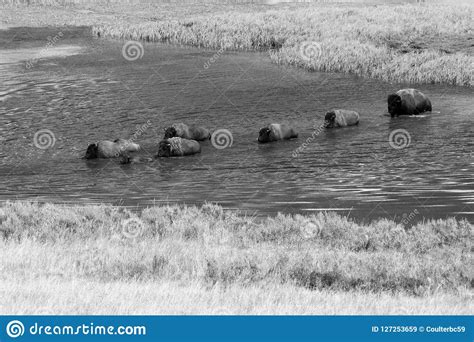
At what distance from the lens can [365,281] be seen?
14469mm

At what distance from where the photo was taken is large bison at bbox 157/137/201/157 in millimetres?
29297

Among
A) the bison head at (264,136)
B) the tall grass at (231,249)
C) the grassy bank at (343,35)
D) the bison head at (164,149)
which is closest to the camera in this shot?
the tall grass at (231,249)

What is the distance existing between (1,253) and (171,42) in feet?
183

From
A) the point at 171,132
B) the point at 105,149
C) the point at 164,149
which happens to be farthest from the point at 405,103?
the point at 105,149

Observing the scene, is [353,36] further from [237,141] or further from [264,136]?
[237,141]

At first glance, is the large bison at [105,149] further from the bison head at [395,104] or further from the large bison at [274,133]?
the bison head at [395,104]

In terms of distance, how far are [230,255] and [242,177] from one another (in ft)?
33.3

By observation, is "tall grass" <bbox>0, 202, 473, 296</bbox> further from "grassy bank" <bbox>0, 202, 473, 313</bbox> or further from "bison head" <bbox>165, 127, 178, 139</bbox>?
"bison head" <bbox>165, 127, 178, 139</bbox>

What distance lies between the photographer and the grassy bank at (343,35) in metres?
48.2

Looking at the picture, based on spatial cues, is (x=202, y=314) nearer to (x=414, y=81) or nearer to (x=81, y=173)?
(x=81, y=173)

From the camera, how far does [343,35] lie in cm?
6316

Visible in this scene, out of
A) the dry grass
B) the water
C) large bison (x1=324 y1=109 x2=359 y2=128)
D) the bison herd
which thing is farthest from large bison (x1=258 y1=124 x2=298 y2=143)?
the dry grass

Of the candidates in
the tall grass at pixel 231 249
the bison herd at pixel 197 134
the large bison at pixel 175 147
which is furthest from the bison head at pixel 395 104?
the tall grass at pixel 231 249

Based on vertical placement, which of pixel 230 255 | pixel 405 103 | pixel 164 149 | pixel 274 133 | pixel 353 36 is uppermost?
pixel 230 255
